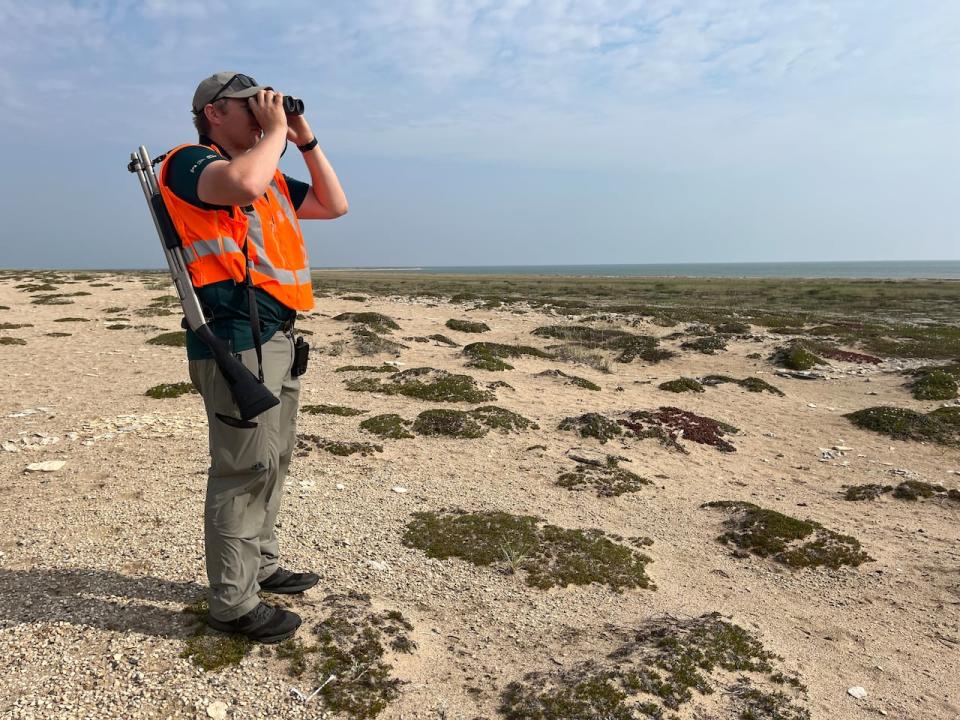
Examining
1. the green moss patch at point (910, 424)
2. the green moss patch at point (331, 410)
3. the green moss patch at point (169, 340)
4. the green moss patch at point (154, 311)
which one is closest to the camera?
the green moss patch at point (331, 410)

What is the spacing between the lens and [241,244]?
3.43 m

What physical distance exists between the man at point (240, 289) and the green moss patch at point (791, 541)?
4.95 m

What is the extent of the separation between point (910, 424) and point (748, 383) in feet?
12.8

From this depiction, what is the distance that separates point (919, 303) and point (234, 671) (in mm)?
55257

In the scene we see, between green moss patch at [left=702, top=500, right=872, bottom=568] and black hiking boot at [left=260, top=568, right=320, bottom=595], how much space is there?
4556 millimetres

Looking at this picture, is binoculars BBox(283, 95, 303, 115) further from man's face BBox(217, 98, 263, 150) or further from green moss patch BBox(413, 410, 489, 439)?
green moss patch BBox(413, 410, 489, 439)

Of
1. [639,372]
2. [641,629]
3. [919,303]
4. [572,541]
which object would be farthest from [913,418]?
[919,303]

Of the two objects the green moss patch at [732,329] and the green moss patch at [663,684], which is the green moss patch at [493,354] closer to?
the green moss patch at [732,329]

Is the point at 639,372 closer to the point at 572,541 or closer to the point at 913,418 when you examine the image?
the point at 913,418

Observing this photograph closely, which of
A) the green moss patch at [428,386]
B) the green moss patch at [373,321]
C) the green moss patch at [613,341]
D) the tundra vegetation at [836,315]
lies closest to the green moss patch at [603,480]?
the green moss patch at [428,386]

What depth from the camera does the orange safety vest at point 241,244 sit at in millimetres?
3340

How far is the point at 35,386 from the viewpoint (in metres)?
11.3

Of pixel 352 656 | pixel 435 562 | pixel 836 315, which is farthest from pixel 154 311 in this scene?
pixel 836 315

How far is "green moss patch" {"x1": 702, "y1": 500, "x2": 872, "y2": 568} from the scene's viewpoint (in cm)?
621
